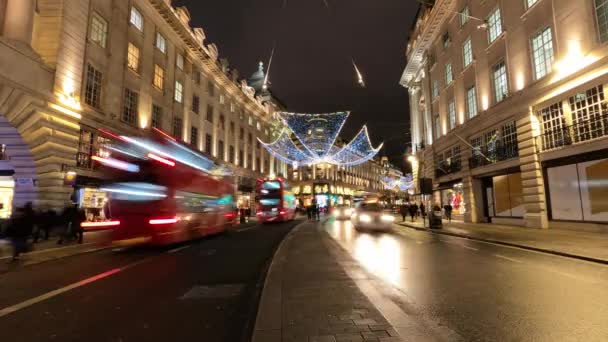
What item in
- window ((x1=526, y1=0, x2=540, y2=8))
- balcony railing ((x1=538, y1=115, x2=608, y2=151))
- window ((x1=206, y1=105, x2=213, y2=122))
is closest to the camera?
balcony railing ((x1=538, y1=115, x2=608, y2=151))

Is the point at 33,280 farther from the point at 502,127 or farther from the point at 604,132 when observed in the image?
the point at 502,127

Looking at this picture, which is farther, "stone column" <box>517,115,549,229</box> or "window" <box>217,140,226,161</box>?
"window" <box>217,140,226,161</box>

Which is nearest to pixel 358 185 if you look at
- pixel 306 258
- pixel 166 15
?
pixel 166 15

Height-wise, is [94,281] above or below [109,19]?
below

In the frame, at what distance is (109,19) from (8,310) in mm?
23075

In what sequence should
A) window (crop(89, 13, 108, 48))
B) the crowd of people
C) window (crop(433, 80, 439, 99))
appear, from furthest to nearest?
window (crop(433, 80, 439, 99)) → window (crop(89, 13, 108, 48)) → the crowd of people

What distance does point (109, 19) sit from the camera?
883 inches

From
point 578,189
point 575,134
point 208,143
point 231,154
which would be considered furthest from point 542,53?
point 231,154

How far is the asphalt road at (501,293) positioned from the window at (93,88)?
1980 cm

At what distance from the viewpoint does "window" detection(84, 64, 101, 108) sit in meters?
20.5

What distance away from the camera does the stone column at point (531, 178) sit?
18.1m

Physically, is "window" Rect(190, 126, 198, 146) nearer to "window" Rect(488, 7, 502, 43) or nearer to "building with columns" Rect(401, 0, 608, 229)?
"building with columns" Rect(401, 0, 608, 229)

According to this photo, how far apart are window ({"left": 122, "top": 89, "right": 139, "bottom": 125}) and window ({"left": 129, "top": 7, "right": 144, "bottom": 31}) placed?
5474 mm

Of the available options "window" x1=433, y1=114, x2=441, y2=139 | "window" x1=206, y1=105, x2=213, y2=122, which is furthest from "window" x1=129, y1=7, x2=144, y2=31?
"window" x1=433, y1=114, x2=441, y2=139
